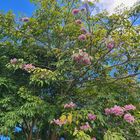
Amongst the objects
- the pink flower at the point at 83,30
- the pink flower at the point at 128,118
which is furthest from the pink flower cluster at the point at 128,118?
the pink flower at the point at 83,30

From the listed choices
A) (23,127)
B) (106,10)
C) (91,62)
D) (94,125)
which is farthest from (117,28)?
(23,127)

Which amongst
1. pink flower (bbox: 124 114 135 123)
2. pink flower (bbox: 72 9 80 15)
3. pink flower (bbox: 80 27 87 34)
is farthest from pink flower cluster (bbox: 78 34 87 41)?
pink flower (bbox: 124 114 135 123)

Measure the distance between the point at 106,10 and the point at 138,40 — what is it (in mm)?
801

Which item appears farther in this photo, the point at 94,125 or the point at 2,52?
the point at 2,52

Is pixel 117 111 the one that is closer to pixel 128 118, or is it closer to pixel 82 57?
pixel 128 118

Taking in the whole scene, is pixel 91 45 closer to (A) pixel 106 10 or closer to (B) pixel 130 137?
(A) pixel 106 10

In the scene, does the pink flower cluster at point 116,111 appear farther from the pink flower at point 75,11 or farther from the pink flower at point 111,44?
the pink flower at point 75,11

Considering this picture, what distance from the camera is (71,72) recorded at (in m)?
6.90

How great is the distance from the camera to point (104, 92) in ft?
23.2

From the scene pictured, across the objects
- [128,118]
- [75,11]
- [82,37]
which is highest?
[75,11]

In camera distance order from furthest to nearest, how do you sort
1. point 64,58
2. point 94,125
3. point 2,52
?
point 2,52 < point 64,58 < point 94,125

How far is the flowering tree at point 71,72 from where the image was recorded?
6547 millimetres

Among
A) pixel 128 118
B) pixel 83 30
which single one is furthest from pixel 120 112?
pixel 83 30

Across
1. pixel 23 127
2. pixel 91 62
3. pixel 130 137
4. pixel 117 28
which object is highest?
pixel 117 28
